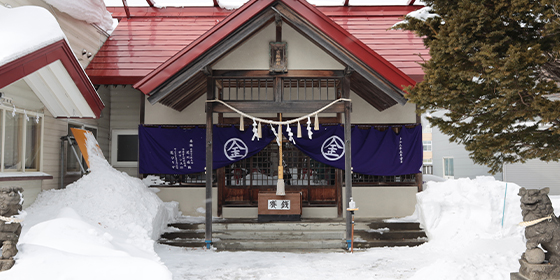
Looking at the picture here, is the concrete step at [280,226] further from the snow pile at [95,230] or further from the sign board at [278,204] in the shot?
the snow pile at [95,230]

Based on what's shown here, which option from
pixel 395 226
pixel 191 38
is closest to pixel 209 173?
pixel 395 226

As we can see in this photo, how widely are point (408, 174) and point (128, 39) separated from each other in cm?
927

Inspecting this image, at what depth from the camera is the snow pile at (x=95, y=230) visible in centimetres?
480

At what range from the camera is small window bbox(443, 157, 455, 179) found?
71.1 feet

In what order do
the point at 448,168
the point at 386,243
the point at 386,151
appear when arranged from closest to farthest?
the point at 386,243, the point at 386,151, the point at 448,168

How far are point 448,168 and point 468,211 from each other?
1464 cm

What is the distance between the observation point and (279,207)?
8906mm

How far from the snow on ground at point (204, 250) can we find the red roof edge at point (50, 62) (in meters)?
1.69

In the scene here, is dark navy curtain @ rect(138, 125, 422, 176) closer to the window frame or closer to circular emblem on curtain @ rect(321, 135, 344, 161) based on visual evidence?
circular emblem on curtain @ rect(321, 135, 344, 161)

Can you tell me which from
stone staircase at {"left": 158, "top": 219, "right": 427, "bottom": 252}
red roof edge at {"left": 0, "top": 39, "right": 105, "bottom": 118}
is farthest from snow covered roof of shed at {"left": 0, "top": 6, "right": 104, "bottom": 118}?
stone staircase at {"left": 158, "top": 219, "right": 427, "bottom": 252}

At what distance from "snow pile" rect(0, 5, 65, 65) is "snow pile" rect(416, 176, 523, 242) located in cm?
860

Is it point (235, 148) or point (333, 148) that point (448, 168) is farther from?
point (235, 148)

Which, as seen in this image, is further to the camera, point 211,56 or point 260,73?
point 260,73

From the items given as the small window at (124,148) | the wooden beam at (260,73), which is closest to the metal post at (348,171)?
the wooden beam at (260,73)
